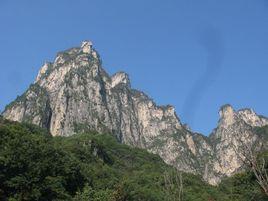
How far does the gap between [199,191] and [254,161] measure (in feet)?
327

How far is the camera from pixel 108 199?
51219mm

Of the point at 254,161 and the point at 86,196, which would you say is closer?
the point at 254,161

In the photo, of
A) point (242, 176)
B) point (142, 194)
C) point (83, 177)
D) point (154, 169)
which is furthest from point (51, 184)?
point (154, 169)

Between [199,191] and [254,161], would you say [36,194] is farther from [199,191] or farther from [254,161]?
[199,191]

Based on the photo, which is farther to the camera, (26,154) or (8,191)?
(26,154)

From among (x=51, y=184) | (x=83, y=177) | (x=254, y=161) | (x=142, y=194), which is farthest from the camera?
(x=142, y=194)

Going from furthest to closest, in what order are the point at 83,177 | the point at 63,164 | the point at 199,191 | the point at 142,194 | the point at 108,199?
1. the point at 199,191
2. the point at 142,194
3. the point at 83,177
4. the point at 63,164
5. the point at 108,199

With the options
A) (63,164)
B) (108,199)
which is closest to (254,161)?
(108,199)

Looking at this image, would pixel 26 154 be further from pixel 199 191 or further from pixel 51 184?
pixel 199 191

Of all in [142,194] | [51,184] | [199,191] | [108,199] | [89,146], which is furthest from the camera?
[89,146]

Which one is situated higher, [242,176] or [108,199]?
[242,176]

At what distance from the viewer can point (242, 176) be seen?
8750cm

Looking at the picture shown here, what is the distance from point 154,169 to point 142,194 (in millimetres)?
65542

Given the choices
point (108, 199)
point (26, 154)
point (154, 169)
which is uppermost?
point (154, 169)
